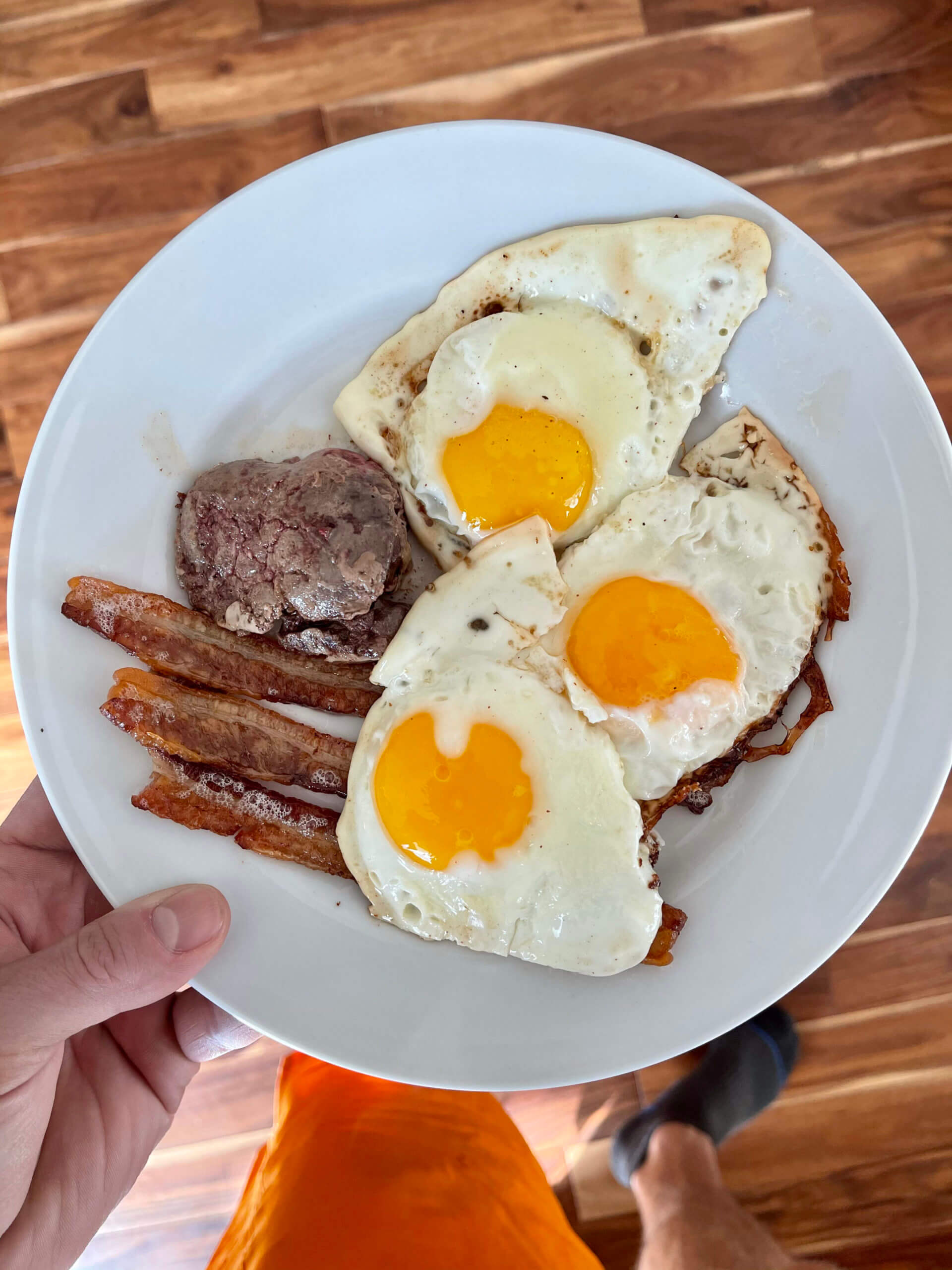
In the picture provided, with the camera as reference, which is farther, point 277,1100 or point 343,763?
point 277,1100

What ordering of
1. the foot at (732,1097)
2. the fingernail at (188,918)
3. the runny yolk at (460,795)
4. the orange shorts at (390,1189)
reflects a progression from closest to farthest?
the fingernail at (188,918), the runny yolk at (460,795), the orange shorts at (390,1189), the foot at (732,1097)

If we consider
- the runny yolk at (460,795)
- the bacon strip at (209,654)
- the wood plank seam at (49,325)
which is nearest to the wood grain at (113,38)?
the wood plank seam at (49,325)

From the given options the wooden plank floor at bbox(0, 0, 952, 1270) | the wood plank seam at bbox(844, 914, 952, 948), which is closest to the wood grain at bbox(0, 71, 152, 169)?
the wooden plank floor at bbox(0, 0, 952, 1270)

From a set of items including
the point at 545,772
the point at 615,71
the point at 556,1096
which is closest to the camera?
the point at 545,772

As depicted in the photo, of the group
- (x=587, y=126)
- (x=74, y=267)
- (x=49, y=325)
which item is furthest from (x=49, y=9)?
(x=587, y=126)

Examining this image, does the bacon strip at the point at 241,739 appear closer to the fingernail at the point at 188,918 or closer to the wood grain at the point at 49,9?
the fingernail at the point at 188,918

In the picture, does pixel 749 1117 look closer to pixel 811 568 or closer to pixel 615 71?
pixel 811 568

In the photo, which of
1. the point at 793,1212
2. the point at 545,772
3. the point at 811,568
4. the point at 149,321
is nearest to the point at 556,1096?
the point at 793,1212
